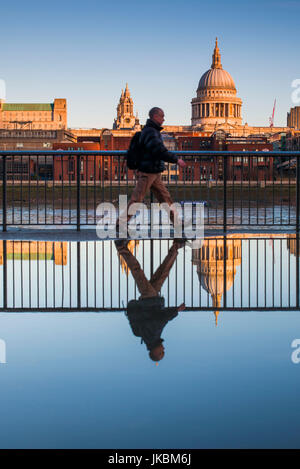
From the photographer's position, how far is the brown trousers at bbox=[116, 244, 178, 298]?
398 centimetres

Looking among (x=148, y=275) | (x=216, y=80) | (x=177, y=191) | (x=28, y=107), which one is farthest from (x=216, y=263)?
(x=28, y=107)

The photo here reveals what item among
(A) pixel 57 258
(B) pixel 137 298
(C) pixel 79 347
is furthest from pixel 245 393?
(A) pixel 57 258

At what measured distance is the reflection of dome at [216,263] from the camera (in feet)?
13.2

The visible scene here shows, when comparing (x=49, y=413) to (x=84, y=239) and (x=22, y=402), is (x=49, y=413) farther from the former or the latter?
(x=84, y=239)

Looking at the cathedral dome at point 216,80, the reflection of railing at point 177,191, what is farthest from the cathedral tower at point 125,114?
the reflection of railing at point 177,191

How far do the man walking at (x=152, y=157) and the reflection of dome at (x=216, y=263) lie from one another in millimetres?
797

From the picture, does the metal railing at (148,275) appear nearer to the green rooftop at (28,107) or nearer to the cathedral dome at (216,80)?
the cathedral dome at (216,80)

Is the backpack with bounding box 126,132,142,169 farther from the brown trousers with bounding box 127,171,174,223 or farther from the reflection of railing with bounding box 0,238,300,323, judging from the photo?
the reflection of railing with bounding box 0,238,300,323

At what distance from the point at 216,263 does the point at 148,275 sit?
2.35ft

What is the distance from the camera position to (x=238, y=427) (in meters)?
1.74

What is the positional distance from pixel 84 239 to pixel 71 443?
17.9 ft

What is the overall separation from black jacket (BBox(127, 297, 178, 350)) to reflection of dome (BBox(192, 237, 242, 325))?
0.25 metres

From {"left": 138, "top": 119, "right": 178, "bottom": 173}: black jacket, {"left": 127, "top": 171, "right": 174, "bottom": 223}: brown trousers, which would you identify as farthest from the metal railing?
{"left": 138, "top": 119, "right": 178, "bottom": 173}: black jacket
